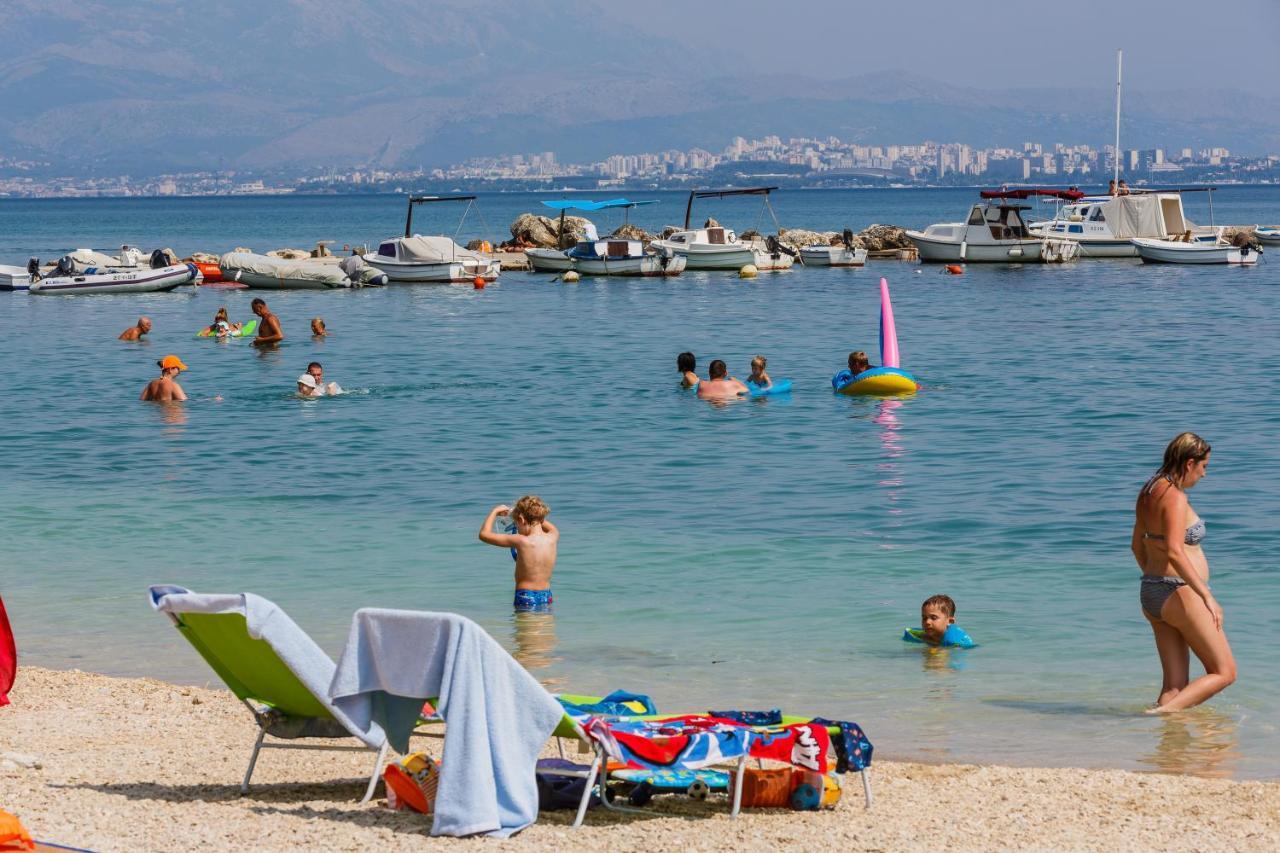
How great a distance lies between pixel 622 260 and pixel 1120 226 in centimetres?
1931

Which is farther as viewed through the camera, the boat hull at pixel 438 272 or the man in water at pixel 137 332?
the boat hull at pixel 438 272

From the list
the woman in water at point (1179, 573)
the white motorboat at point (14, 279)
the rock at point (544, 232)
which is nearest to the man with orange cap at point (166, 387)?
the woman in water at point (1179, 573)

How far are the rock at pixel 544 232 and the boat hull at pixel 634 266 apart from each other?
976cm

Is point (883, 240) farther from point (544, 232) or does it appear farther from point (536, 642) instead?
point (536, 642)

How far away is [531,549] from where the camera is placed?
39.1 ft

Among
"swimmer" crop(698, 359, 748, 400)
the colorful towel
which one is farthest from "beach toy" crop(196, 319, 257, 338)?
the colorful towel

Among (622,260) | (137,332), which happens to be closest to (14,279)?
(137,332)

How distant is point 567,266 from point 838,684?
44685 millimetres

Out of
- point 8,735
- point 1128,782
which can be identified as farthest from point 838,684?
point 8,735

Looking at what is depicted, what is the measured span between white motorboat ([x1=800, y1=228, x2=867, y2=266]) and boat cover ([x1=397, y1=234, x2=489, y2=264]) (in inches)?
508

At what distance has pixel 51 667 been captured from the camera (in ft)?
36.7

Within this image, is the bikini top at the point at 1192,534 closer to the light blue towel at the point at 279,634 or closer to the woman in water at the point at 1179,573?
the woman in water at the point at 1179,573

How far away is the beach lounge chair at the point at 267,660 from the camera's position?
7020 millimetres

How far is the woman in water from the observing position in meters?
8.48
